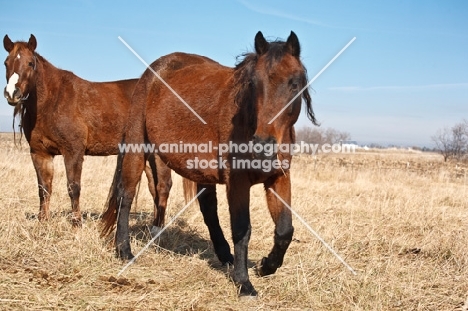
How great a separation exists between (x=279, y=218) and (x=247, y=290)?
757 mm

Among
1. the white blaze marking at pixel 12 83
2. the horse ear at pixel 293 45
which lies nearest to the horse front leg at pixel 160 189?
the white blaze marking at pixel 12 83

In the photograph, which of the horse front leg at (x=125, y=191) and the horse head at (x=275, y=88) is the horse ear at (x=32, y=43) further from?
the horse head at (x=275, y=88)

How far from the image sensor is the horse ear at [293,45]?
4012mm

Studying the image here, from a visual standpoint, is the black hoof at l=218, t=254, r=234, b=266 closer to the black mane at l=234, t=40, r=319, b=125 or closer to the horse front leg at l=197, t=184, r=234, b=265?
the horse front leg at l=197, t=184, r=234, b=265

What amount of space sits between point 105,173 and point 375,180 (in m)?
8.48

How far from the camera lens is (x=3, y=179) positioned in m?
9.89

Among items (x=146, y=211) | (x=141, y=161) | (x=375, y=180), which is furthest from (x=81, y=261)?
(x=375, y=180)

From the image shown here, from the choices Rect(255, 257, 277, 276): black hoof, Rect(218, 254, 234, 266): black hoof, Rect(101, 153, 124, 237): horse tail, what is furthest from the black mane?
Rect(101, 153, 124, 237): horse tail

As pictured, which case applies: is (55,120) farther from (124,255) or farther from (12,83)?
(124,255)

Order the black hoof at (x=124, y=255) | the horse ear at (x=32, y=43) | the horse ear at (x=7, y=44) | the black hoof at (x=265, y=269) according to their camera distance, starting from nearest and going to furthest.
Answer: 1. the black hoof at (x=265, y=269)
2. the black hoof at (x=124, y=255)
3. the horse ear at (x=7, y=44)
4. the horse ear at (x=32, y=43)

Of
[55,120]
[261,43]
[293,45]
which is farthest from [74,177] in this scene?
[293,45]

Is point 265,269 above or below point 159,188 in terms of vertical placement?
below

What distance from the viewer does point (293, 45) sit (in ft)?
13.3

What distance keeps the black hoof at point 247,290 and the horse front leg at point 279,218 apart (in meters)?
0.41
